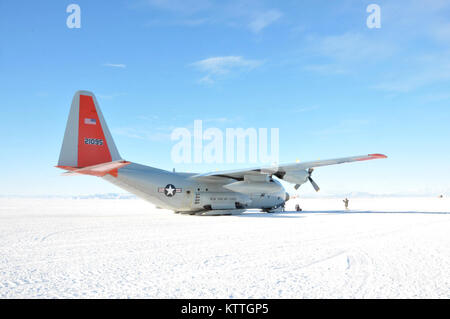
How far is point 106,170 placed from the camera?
1698 centimetres

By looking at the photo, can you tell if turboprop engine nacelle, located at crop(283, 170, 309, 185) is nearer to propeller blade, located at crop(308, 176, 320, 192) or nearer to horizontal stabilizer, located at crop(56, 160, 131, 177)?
propeller blade, located at crop(308, 176, 320, 192)

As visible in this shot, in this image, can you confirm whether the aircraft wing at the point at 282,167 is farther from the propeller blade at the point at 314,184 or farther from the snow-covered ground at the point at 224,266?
the snow-covered ground at the point at 224,266

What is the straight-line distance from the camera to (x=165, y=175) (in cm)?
1981

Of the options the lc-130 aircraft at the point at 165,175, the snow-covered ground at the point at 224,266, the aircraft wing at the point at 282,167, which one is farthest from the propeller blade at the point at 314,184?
the snow-covered ground at the point at 224,266

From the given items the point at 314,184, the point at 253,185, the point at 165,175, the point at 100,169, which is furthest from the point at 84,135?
the point at 314,184

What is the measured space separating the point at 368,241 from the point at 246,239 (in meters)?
3.55

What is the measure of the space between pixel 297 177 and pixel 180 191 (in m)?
7.89

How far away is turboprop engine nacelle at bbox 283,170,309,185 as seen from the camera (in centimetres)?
2173

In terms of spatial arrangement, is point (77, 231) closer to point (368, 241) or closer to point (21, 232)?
point (21, 232)

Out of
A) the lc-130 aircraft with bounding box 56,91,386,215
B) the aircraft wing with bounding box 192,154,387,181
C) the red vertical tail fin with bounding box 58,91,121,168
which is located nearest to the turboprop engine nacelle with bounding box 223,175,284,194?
the lc-130 aircraft with bounding box 56,91,386,215

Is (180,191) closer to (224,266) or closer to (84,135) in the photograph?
(84,135)

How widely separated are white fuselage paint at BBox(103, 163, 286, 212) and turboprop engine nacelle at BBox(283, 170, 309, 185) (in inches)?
33.4

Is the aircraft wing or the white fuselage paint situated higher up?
the aircraft wing
